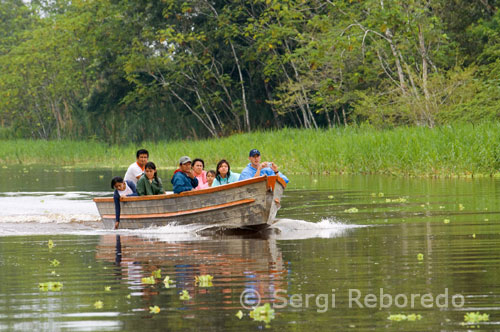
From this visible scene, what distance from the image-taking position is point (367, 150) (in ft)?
91.4

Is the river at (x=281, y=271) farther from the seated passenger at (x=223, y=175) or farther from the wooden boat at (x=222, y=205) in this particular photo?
the seated passenger at (x=223, y=175)

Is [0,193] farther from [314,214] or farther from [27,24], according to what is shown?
[27,24]

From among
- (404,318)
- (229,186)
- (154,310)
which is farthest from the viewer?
(229,186)

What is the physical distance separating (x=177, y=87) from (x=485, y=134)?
81.4 feet

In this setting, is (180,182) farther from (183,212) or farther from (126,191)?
(126,191)

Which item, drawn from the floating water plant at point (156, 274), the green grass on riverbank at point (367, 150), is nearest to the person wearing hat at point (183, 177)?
the floating water plant at point (156, 274)

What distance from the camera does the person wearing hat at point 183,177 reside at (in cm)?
1581

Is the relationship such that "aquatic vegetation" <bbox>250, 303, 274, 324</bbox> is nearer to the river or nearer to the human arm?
the river

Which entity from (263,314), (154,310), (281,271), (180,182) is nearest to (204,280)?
(281,271)

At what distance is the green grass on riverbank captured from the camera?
2458cm

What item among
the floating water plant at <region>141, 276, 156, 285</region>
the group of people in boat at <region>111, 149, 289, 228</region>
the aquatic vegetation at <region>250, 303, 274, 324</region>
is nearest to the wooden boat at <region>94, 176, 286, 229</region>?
the group of people in boat at <region>111, 149, 289, 228</region>

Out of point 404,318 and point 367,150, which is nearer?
point 404,318

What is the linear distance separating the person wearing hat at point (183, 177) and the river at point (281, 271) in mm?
734

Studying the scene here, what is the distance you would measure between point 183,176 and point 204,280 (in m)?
6.90
